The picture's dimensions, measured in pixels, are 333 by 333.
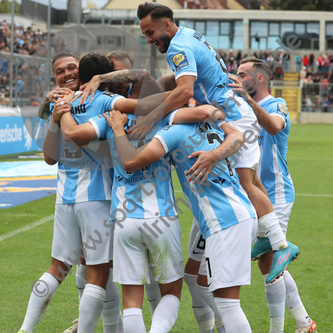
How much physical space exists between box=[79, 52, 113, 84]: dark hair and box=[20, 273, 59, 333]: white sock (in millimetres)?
1390

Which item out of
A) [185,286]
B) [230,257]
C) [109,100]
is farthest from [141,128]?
[185,286]

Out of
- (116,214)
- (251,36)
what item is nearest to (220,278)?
(116,214)

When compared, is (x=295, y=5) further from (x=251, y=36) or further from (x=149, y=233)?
(x=149, y=233)

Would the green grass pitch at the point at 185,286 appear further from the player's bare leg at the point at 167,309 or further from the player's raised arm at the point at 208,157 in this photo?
the player's raised arm at the point at 208,157

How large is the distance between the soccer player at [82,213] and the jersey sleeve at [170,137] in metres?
0.42

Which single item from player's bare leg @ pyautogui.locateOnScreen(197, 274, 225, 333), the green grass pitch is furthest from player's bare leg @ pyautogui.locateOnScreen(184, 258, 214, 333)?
→ the green grass pitch

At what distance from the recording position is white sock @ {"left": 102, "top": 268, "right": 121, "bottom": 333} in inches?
122

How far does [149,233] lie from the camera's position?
2.65 meters

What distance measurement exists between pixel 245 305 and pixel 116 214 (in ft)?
6.28

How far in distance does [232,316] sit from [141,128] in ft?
3.85

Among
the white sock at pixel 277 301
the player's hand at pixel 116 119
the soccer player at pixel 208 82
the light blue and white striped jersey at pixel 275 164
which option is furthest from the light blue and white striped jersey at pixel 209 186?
the light blue and white striped jersey at pixel 275 164

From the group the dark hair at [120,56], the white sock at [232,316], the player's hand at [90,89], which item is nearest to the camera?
the white sock at [232,316]

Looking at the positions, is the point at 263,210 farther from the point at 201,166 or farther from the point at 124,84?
the point at 124,84

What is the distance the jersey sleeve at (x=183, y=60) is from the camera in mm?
2863
